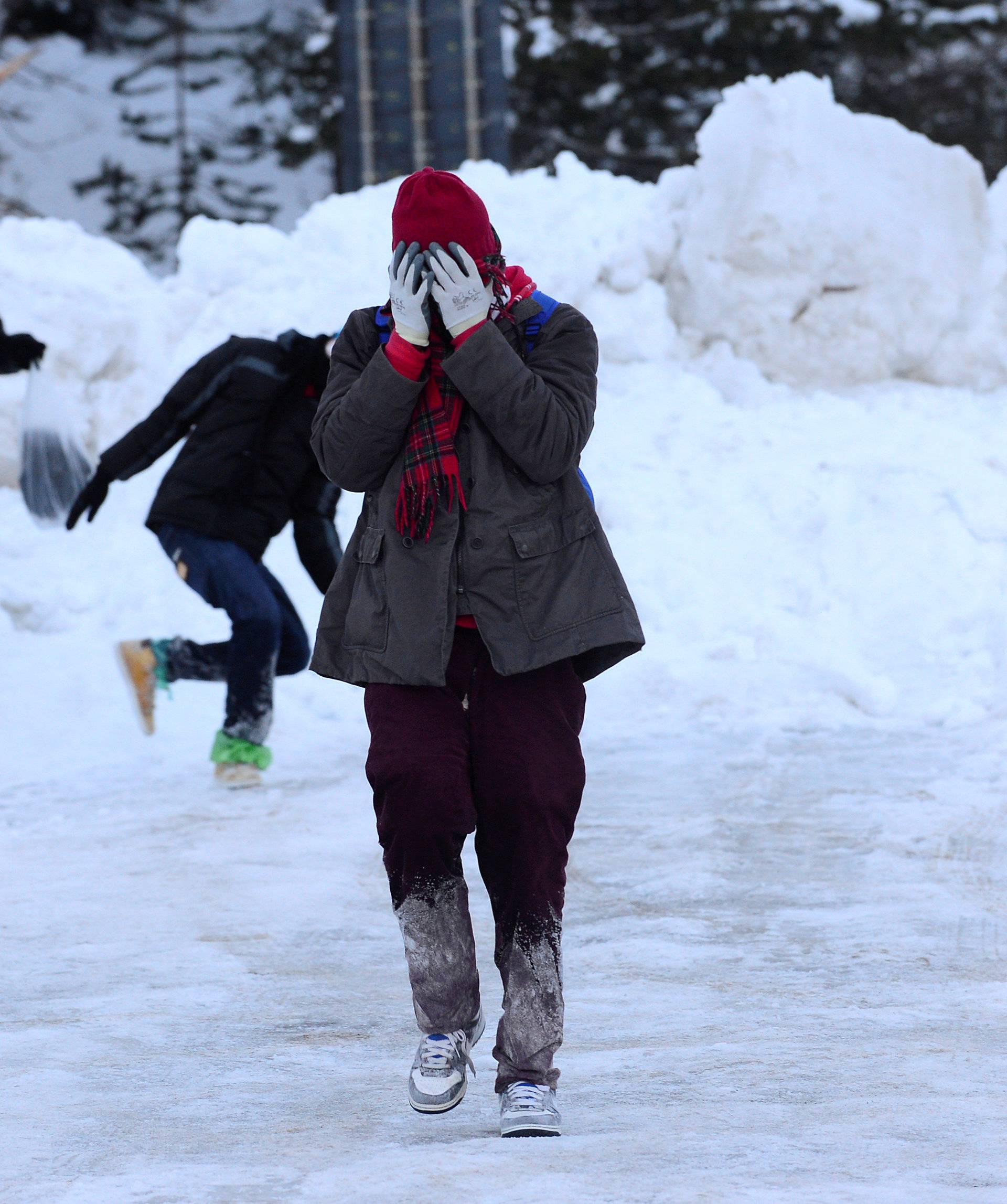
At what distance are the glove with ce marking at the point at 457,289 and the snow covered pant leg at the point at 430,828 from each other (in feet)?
1.75

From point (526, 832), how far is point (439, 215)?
100 cm

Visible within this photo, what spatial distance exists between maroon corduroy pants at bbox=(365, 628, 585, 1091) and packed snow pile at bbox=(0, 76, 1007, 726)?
4646 millimetres

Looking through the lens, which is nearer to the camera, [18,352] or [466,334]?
[466,334]

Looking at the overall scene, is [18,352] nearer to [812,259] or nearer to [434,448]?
[434,448]

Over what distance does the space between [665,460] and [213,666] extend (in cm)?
→ 424

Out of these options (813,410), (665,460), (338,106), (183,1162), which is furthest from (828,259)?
(338,106)

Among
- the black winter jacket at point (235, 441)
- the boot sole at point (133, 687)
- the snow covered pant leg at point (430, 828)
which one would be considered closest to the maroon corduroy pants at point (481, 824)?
the snow covered pant leg at point (430, 828)

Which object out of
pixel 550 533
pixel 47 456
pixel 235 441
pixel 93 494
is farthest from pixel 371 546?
pixel 47 456

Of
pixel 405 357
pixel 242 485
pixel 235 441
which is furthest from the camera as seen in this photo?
pixel 242 485

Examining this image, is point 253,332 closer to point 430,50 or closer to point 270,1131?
point 430,50

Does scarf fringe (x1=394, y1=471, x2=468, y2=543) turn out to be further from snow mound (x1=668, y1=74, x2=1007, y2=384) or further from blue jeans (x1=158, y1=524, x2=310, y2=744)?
snow mound (x1=668, y1=74, x2=1007, y2=384)

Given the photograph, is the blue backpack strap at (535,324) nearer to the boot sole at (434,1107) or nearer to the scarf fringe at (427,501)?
the scarf fringe at (427,501)

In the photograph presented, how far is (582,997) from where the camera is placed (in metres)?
3.31

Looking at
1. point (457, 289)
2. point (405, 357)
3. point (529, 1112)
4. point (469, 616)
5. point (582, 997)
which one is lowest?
point (582, 997)
